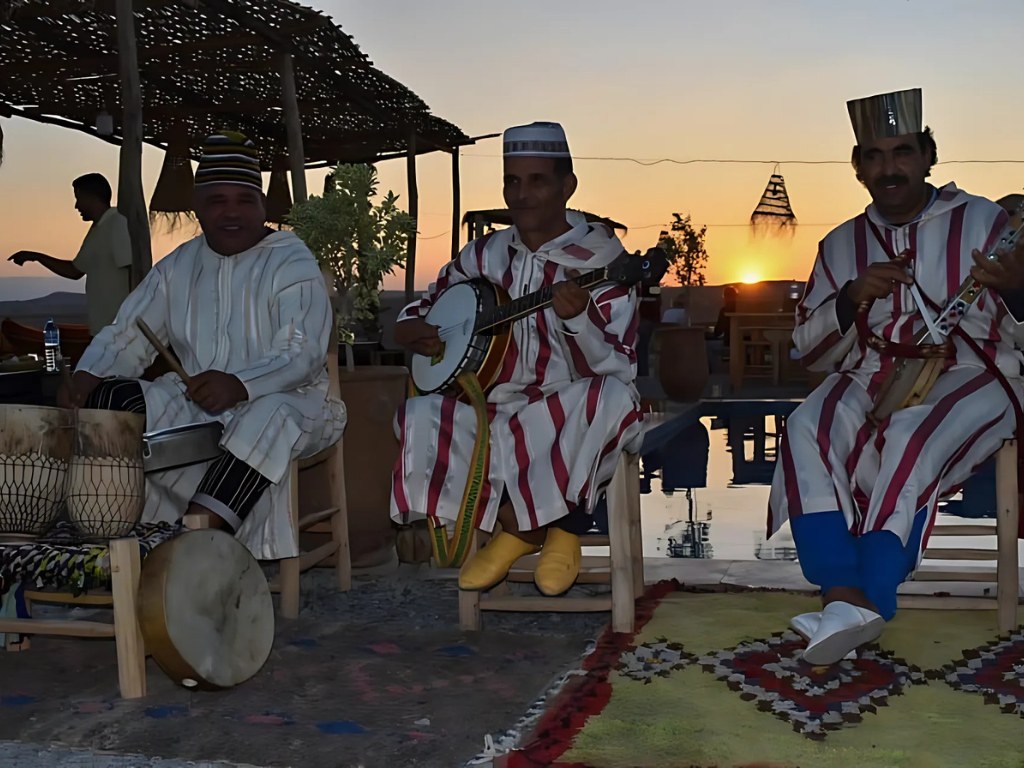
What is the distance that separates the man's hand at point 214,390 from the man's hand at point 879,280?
1.83m

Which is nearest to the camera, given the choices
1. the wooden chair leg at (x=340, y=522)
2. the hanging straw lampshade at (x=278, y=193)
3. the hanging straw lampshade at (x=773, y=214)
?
the wooden chair leg at (x=340, y=522)

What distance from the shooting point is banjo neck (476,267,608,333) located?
133 inches

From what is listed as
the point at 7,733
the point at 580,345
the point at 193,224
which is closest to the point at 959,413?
the point at 580,345

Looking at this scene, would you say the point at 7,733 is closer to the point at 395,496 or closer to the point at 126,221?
the point at 395,496

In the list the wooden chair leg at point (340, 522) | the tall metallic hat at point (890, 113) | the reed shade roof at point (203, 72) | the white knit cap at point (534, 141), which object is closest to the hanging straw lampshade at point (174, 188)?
the reed shade roof at point (203, 72)

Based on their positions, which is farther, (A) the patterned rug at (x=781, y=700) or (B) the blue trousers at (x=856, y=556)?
(B) the blue trousers at (x=856, y=556)

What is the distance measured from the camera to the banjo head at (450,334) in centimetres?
357

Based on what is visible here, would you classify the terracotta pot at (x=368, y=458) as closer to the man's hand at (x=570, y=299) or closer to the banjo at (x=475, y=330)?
the banjo at (x=475, y=330)

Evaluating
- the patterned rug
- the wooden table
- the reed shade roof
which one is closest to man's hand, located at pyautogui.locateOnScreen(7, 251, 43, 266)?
the reed shade roof

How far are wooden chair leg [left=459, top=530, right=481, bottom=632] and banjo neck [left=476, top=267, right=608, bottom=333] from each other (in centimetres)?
64

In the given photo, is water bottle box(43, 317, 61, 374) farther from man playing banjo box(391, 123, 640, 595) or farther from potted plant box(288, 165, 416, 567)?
man playing banjo box(391, 123, 640, 595)

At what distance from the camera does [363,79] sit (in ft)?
37.0

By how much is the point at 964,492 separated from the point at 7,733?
6.08 metres

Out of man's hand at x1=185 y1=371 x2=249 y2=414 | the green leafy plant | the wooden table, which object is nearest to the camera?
man's hand at x1=185 y1=371 x2=249 y2=414
